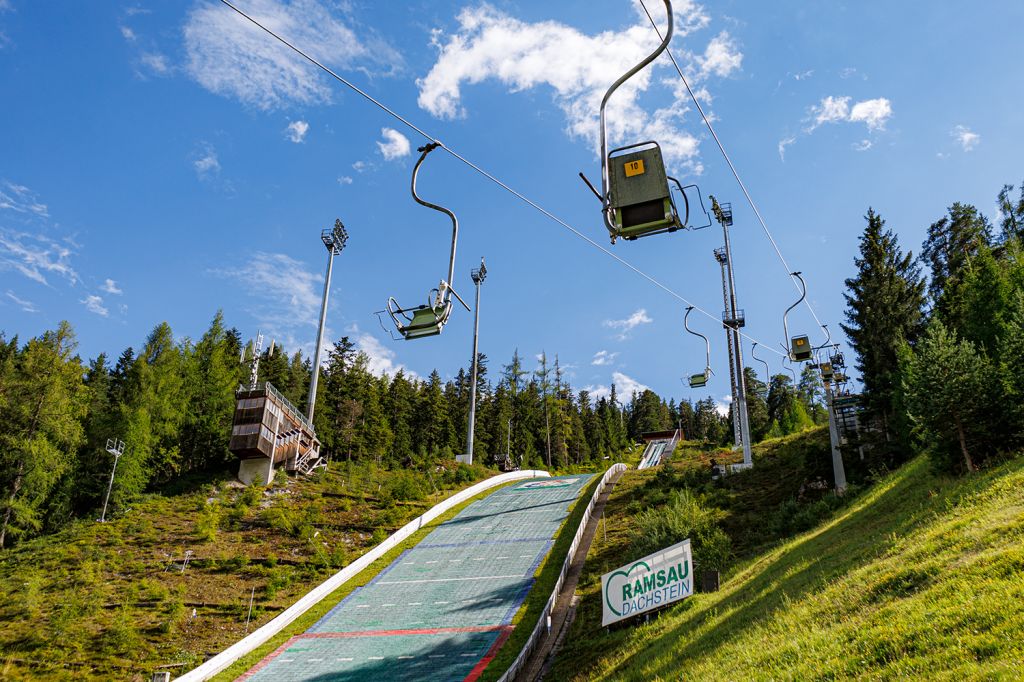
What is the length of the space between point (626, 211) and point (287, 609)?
24.2 meters

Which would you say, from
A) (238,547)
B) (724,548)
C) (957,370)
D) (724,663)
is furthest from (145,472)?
(957,370)

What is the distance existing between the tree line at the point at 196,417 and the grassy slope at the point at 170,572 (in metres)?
5.61

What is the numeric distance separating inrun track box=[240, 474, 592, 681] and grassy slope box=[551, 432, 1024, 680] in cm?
378

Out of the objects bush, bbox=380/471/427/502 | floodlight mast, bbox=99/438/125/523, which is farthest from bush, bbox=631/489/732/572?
floodlight mast, bbox=99/438/125/523

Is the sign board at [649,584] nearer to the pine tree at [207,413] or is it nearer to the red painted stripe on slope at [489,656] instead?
the red painted stripe on slope at [489,656]

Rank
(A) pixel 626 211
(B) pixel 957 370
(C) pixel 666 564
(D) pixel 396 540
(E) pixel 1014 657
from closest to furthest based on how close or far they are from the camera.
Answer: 1. (E) pixel 1014 657
2. (A) pixel 626 211
3. (C) pixel 666 564
4. (B) pixel 957 370
5. (D) pixel 396 540

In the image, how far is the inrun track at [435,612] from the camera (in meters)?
20.7

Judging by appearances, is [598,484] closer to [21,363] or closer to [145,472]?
[145,472]

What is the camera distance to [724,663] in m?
11.1

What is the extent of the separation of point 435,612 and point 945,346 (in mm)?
22098

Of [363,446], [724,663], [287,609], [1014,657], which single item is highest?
[363,446]

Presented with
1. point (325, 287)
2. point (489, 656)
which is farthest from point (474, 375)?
point (489, 656)

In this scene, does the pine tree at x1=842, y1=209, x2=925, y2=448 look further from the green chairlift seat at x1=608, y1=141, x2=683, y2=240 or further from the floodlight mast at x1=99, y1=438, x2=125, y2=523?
the floodlight mast at x1=99, y1=438, x2=125, y2=523

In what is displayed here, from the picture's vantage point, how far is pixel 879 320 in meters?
43.5
